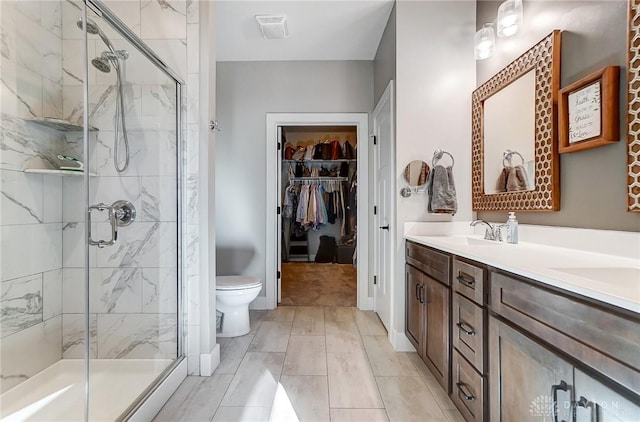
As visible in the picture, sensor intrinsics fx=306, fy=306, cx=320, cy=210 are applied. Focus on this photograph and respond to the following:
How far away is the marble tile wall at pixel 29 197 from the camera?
5.43ft

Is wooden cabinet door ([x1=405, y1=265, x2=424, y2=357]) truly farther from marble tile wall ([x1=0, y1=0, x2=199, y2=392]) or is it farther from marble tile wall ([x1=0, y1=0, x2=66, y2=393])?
marble tile wall ([x1=0, y1=0, x2=66, y2=393])

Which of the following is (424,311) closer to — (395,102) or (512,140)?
(512,140)

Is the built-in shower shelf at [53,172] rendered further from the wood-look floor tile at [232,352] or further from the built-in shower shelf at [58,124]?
the wood-look floor tile at [232,352]

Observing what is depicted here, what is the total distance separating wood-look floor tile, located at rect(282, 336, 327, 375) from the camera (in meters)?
1.99

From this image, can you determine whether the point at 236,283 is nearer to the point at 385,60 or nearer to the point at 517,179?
the point at 517,179

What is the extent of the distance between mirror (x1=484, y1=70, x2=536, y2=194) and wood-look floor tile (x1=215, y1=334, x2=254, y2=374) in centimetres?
210

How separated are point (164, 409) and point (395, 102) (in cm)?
244

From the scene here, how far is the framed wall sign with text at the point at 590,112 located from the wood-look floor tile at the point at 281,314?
2.51 m

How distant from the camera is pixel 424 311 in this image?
190cm

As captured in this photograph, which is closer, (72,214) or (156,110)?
(72,214)

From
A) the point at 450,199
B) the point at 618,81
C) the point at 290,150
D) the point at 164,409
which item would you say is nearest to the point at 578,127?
the point at 618,81

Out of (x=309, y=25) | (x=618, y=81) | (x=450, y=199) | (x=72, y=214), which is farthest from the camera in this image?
(x=309, y=25)

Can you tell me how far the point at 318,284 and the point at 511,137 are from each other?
119 inches

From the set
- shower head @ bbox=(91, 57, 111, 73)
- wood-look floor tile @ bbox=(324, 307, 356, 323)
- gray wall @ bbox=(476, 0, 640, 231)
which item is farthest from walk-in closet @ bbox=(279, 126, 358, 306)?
gray wall @ bbox=(476, 0, 640, 231)
